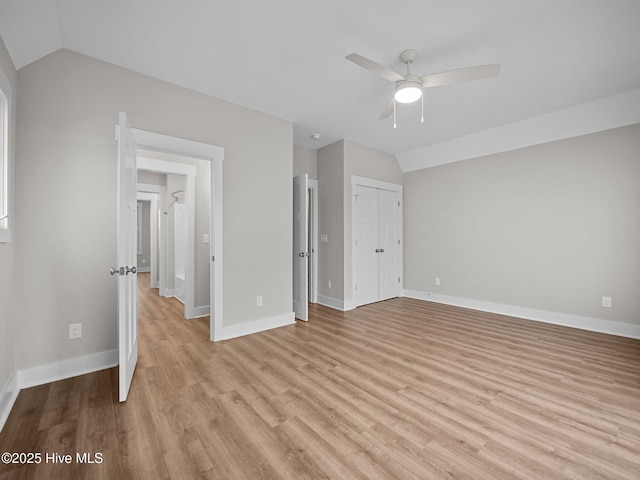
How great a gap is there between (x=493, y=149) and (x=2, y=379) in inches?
232

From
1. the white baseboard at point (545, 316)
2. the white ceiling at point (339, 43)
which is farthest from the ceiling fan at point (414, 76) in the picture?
the white baseboard at point (545, 316)

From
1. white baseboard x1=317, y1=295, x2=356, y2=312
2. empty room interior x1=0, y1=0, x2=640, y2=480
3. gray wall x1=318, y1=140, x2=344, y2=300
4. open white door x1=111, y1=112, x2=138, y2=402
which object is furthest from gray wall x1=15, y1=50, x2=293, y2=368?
white baseboard x1=317, y1=295, x2=356, y2=312

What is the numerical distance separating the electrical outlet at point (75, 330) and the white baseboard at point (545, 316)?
4992 millimetres

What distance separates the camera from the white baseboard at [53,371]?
195cm

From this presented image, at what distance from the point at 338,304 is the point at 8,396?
144 inches

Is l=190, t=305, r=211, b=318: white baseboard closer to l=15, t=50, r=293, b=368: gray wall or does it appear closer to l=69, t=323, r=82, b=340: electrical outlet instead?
l=15, t=50, r=293, b=368: gray wall

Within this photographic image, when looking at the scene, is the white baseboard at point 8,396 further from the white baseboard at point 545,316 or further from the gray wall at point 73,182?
the white baseboard at point 545,316

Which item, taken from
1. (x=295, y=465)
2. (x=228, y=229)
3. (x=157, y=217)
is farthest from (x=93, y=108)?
(x=157, y=217)

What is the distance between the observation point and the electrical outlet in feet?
7.82

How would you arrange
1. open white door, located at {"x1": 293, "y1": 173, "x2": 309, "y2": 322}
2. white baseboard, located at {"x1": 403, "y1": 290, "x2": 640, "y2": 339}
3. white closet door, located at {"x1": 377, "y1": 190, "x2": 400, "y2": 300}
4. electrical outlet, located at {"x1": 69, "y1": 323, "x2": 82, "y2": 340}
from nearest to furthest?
electrical outlet, located at {"x1": 69, "y1": 323, "x2": 82, "y2": 340}, white baseboard, located at {"x1": 403, "y1": 290, "x2": 640, "y2": 339}, open white door, located at {"x1": 293, "y1": 173, "x2": 309, "y2": 322}, white closet door, located at {"x1": 377, "y1": 190, "x2": 400, "y2": 300}

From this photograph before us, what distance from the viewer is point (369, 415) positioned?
1.86m

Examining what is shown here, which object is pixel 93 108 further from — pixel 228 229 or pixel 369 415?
pixel 369 415

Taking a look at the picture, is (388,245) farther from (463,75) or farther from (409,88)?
(463,75)

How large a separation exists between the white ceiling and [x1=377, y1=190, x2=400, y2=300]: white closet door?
216 centimetres
